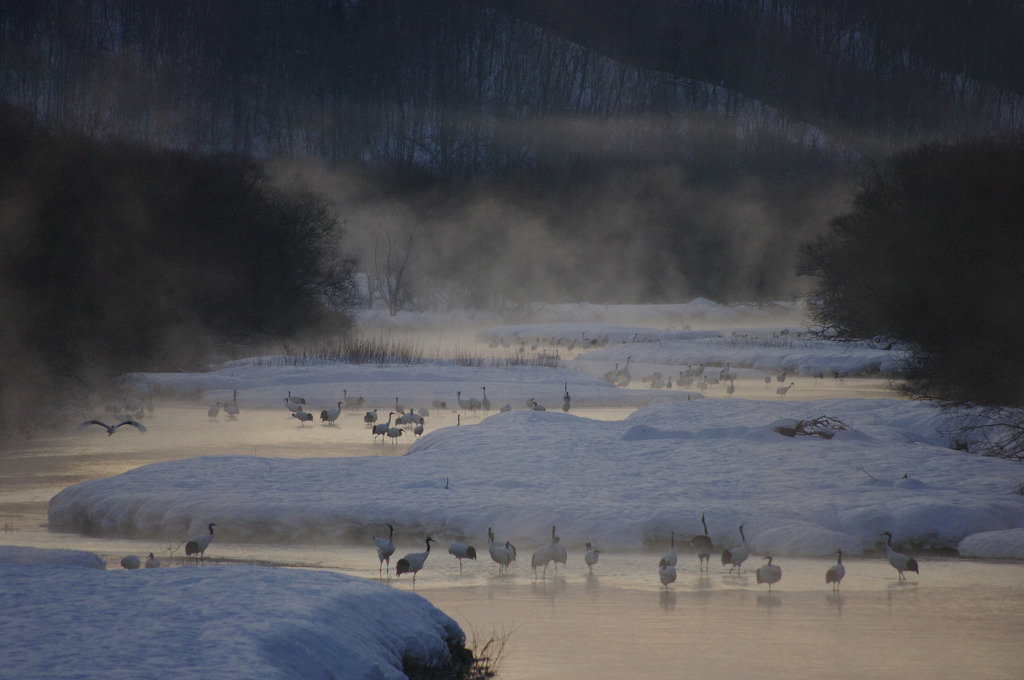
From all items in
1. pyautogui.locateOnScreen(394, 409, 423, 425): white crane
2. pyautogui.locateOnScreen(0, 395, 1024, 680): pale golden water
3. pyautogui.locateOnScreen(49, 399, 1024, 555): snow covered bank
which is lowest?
pyautogui.locateOnScreen(0, 395, 1024, 680): pale golden water

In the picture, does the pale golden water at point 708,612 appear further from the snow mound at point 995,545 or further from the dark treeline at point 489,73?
the dark treeline at point 489,73

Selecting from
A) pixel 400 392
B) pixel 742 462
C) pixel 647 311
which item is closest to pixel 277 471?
pixel 742 462

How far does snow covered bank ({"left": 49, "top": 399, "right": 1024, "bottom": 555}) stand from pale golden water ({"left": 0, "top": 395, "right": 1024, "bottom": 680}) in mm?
543

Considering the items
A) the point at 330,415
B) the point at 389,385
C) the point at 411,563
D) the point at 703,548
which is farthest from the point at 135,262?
the point at 703,548

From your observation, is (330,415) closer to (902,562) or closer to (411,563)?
(411,563)

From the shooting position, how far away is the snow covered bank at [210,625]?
560cm

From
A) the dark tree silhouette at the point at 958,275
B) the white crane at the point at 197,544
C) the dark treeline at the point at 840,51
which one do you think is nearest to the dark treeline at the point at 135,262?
the white crane at the point at 197,544

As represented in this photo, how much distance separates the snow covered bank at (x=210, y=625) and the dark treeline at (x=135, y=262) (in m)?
15.3

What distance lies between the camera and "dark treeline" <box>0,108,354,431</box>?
21531mm

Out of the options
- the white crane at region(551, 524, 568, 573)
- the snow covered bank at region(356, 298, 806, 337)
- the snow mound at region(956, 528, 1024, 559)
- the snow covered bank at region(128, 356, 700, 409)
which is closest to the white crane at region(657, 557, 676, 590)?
the white crane at region(551, 524, 568, 573)

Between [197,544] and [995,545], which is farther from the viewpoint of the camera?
[995,545]

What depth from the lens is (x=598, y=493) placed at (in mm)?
14203

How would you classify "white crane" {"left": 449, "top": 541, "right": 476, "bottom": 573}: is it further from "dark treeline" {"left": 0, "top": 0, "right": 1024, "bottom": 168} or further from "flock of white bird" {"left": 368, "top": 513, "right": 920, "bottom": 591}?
"dark treeline" {"left": 0, "top": 0, "right": 1024, "bottom": 168}

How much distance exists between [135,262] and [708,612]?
1028 inches
